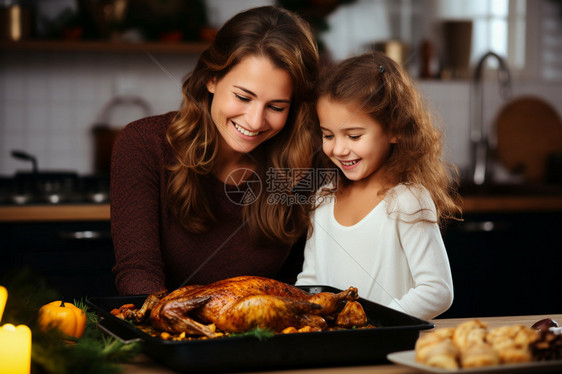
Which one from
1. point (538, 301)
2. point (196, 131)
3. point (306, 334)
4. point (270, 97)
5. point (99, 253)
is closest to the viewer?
point (306, 334)

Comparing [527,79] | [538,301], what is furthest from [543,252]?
[527,79]

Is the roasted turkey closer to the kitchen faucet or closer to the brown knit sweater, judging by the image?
the brown knit sweater

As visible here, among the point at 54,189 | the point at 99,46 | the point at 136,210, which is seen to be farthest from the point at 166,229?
the point at 99,46

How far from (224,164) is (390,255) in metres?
0.51

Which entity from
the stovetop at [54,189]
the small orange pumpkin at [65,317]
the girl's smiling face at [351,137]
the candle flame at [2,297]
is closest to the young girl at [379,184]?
the girl's smiling face at [351,137]

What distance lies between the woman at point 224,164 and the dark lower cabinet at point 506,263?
1.30 meters

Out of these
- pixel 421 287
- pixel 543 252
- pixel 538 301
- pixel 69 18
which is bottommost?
pixel 538 301

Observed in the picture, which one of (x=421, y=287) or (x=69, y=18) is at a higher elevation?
(x=69, y=18)

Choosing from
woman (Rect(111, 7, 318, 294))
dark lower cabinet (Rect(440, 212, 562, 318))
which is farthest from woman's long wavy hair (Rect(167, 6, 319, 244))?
dark lower cabinet (Rect(440, 212, 562, 318))

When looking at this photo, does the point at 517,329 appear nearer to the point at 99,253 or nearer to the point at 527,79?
the point at 99,253

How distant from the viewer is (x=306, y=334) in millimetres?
836

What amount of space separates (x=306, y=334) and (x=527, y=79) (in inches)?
125

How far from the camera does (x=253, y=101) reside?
1.49 meters

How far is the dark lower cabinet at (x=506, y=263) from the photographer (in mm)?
2834
